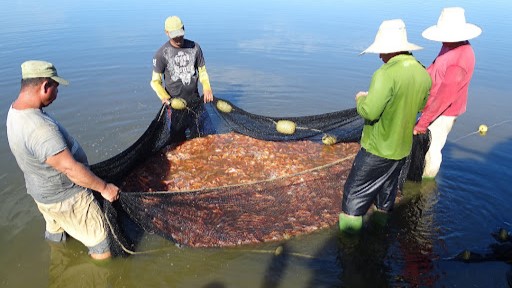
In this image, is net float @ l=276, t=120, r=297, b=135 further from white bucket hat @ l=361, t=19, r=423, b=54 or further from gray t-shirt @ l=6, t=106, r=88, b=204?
gray t-shirt @ l=6, t=106, r=88, b=204

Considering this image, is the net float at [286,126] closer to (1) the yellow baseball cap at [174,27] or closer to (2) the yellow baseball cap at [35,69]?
(1) the yellow baseball cap at [174,27]

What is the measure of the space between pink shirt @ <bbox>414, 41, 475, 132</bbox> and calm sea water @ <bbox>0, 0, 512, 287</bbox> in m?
1.42

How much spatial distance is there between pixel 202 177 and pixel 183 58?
2.01 m

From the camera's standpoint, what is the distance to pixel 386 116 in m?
3.41

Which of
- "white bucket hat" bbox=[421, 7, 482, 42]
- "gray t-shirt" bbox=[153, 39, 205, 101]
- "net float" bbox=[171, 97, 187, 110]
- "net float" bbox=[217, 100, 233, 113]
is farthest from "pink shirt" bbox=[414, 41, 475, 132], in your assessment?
"gray t-shirt" bbox=[153, 39, 205, 101]

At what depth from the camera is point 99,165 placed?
3904 mm

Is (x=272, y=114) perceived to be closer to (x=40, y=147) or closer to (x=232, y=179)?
(x=232, y=179)

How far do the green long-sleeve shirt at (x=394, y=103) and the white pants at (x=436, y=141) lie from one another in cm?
164

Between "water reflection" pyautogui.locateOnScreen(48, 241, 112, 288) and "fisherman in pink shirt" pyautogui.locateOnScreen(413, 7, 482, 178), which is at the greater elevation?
"fisherman in pink shirt" pyautogui.locateOnScreen(413, 7, 482, 178)

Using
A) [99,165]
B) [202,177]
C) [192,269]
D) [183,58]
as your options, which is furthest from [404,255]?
Result: [183,58]

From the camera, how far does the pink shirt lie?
4.34 meters

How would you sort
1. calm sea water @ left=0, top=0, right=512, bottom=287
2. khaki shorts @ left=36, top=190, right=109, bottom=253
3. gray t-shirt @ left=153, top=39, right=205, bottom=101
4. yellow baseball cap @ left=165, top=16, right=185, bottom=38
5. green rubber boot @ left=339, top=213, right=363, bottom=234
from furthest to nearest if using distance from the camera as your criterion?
1. gray t-shirt @ left=153, top=39, right=205, bottom=101
2. yellow baseball cap @ left=165, top=16, right=185, bottom=38
3. green rubber boot @ left=339, top=213, right=363, bottom=234
4. calm sea water @ left=0, top=0, right=512, bottom=287
5. khaki shorts @ left=36, top=190, right=109, bottom=253

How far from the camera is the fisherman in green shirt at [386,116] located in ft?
Result: 10.5

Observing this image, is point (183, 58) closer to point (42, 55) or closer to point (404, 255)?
point (404, 255)
